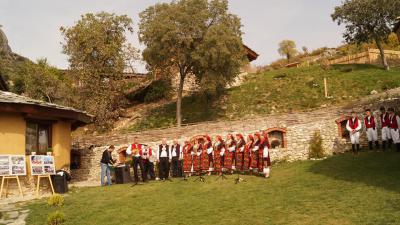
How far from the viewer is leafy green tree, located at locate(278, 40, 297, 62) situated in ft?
183

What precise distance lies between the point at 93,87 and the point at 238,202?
882 inches

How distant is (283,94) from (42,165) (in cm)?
2141

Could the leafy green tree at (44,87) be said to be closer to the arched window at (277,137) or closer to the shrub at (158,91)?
the shrub at (158,91)

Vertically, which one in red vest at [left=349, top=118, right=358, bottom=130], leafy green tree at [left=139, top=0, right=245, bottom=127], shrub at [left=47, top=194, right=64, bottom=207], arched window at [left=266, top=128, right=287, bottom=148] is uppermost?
leafy green tree at [left=139, top=0, right=245, bottom=127]

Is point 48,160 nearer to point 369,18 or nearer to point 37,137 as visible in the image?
point 37,137

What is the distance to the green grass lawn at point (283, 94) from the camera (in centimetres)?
2961

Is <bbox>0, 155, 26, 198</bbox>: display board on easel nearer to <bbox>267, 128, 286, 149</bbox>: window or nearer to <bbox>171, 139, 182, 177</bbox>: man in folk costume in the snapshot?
<bbox>171, 139, 182, 177</bbox>: man in folk costume

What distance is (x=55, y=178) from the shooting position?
14.9m

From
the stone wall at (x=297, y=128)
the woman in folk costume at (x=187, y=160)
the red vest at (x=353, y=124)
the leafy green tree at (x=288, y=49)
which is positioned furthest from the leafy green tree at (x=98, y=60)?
the leafy green tree at (x=288, y=49)

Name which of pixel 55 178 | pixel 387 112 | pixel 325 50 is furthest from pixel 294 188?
pixel 325 50

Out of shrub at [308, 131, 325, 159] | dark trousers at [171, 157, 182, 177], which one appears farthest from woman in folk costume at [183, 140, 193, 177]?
shrub at [308, 131, 325, 159]

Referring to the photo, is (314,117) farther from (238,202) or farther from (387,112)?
(238,202)

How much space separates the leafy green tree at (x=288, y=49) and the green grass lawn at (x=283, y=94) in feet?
63.4

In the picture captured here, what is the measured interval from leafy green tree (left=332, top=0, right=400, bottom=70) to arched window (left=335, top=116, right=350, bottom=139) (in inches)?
668
